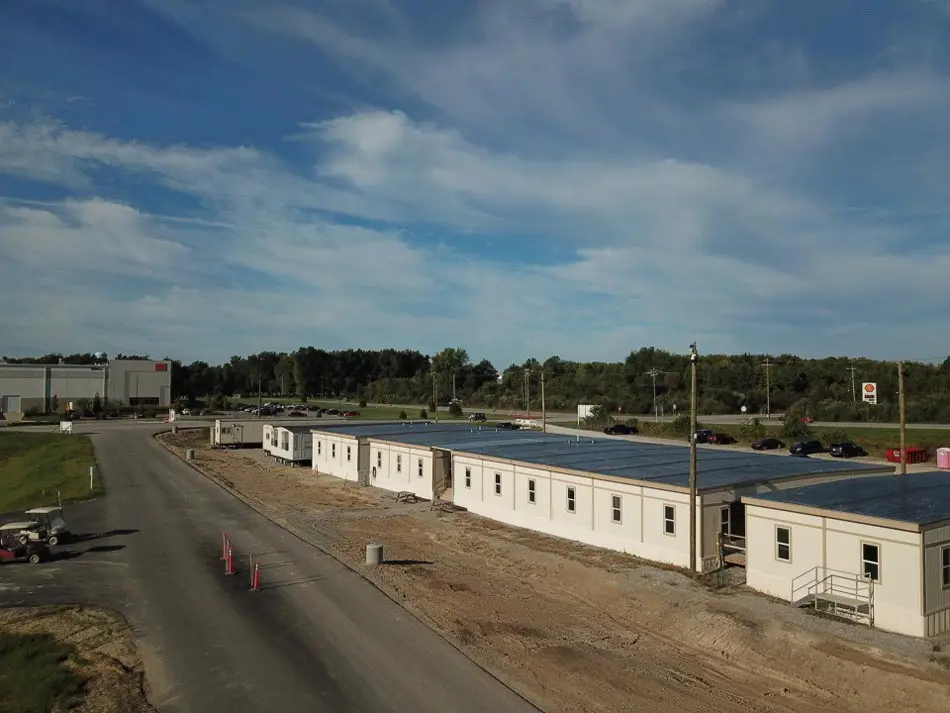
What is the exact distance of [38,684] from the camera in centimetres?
1634

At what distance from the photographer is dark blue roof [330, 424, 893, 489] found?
2910cm

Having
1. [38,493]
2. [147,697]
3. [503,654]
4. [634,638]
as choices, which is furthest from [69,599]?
[38,493]

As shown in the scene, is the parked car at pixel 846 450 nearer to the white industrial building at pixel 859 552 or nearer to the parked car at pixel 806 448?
the parked car at pixel 806 448

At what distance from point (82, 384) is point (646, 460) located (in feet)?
432

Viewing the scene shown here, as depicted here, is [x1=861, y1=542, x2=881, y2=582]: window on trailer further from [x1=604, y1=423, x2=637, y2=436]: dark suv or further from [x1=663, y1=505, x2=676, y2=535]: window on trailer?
[x1=604, y1=423, x2=637, y2=436]: dark suv

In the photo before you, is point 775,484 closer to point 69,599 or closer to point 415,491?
point 415,491

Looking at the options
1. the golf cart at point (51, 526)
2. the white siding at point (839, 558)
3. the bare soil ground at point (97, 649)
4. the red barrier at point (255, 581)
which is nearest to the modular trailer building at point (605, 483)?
the white siding at point (839, 558)

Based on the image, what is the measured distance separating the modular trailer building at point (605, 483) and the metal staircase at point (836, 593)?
13.7ft

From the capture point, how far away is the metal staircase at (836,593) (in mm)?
19938

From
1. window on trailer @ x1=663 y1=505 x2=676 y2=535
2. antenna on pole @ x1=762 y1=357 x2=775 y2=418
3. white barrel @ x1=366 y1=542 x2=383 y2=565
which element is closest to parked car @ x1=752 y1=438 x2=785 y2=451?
window on trailer @ x1=663 y1=505 x2=676 y2=535

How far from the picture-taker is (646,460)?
35.0 meters

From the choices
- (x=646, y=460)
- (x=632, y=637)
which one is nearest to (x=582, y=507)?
(x=646, y=460)

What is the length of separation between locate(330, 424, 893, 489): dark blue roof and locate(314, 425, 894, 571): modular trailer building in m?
0.05

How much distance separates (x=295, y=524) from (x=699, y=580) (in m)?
20.6
